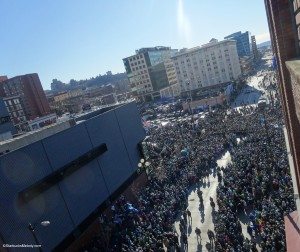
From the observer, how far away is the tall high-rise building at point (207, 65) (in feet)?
348

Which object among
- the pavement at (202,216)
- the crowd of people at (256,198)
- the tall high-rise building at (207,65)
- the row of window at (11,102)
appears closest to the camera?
the crowd of people at (256,198)

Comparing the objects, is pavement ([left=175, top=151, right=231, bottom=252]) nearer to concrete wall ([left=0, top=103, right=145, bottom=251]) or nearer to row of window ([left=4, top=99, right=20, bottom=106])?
concrete wall ([left=0, top=103, right=145, bottom=251])

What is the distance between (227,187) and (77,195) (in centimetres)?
1136

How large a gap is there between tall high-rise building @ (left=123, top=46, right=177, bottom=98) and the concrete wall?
284 feet

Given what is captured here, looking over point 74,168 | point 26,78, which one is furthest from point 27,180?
point 26,78

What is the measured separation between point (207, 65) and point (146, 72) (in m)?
23.7

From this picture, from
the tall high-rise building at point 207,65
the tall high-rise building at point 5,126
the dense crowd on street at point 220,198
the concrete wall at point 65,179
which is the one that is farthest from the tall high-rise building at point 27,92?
the concrete wall at point 65,179

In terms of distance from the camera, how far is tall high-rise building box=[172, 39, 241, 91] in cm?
10612

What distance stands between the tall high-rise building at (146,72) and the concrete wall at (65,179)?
86.5 metres

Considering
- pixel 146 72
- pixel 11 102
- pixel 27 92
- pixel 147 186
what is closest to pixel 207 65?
pixel 146 72

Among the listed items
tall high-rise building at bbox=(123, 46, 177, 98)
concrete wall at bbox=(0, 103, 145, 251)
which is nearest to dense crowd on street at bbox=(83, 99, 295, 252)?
concrete wall at bbox=(0, 103, 145, 251)

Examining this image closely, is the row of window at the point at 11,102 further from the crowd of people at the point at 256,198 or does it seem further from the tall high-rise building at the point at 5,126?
the crowd of people at the point at 256,198

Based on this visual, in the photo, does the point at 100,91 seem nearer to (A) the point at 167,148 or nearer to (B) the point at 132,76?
(B) the point at 132,76

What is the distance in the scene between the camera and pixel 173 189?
2931 cm
